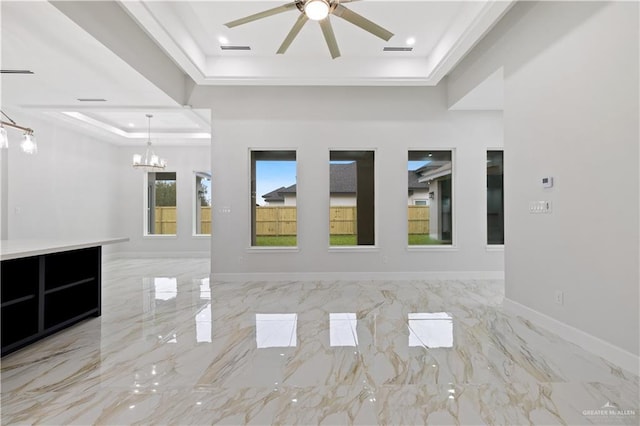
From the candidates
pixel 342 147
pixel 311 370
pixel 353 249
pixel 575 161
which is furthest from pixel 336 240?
pixel 575 161

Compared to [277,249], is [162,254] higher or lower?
lower

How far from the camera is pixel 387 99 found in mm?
5672

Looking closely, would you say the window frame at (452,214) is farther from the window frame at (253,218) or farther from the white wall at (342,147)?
the window frame at (253,218)

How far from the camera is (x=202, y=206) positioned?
29.4 ft

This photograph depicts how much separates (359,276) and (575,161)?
11.8ft

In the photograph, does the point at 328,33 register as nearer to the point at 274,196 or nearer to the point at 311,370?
the point at 311,370

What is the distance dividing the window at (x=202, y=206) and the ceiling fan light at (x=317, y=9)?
7.03 metres

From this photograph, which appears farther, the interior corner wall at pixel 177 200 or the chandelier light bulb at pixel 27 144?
the interior corner wall at pixel 177 200

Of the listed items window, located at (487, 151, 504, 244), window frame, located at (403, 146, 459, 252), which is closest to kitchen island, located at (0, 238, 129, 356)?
window frame, located at (403, 146, 459, 252)

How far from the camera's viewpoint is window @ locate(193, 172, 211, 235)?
29.0 feet

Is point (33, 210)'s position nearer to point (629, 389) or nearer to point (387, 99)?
point (387, 99)

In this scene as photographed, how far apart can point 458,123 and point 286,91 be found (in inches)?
126

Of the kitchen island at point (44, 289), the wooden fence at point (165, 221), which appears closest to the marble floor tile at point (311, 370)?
the kitchen island at point (44, 289)

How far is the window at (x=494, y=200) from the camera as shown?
5820 mm
